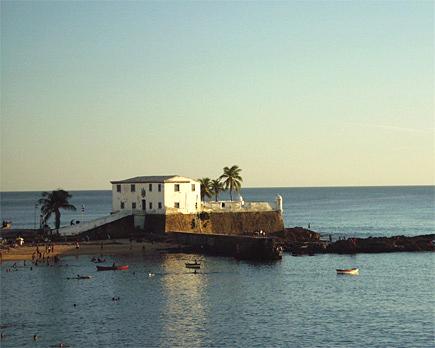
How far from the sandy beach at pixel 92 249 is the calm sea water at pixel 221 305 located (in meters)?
4.94

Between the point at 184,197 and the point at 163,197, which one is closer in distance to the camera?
the point at 163,197

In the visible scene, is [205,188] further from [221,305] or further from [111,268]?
[221,305]

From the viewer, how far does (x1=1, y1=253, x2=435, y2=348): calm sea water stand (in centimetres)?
5722

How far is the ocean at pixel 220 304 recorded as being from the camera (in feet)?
188

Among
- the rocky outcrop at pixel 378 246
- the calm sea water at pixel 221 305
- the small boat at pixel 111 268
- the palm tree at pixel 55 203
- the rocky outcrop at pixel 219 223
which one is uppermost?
the palm tree at pixel 55 203

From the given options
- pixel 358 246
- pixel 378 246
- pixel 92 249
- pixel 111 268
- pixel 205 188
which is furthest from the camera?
pixel 205 188

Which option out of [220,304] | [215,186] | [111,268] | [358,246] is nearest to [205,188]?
[215,186]

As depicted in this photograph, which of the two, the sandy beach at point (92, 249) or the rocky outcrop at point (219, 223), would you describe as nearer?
the sandy beach at point (92, 249)

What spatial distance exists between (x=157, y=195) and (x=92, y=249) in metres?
15.8

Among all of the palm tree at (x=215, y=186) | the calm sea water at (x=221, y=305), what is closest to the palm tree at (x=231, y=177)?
the palm tree at (x=215, y=186)

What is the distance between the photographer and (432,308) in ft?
226

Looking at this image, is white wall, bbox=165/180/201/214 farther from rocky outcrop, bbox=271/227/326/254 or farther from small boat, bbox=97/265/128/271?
small boat, bbox=97/265/128/271

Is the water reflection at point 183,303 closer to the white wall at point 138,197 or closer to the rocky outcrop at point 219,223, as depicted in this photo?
the rocky outcrop at point 219,223

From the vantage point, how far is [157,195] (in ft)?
380
